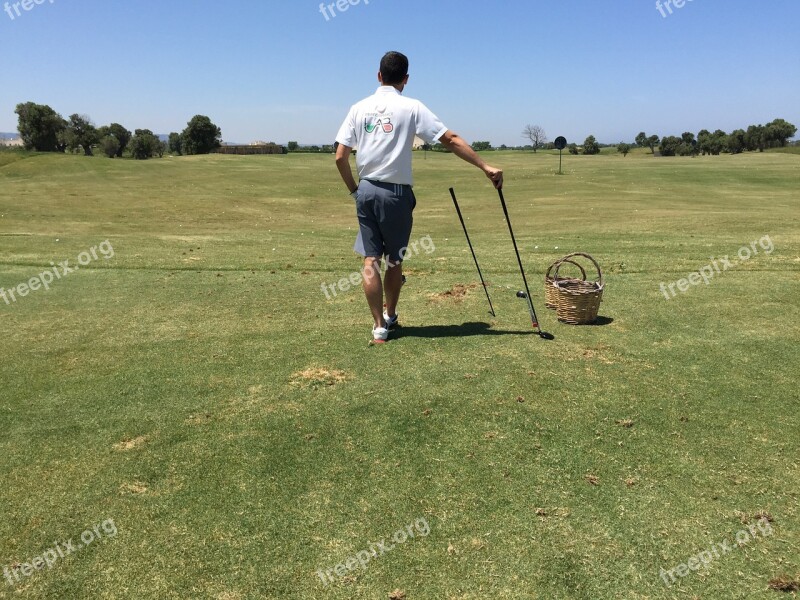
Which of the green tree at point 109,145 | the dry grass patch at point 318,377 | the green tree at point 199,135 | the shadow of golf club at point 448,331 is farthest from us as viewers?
the green tree at point 199,135

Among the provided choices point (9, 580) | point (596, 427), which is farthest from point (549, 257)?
point (9, 580)

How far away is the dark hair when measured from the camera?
5.69 meters

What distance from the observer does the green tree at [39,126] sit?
75.8 metres

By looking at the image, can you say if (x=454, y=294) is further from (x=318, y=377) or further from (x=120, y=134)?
(x=120, y=134)

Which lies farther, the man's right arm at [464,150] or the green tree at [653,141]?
the green tree at [653,141]

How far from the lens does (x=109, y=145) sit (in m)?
93.0

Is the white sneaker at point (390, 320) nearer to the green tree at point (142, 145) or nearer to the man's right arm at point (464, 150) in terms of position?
the man's right arm at point (464, 150)

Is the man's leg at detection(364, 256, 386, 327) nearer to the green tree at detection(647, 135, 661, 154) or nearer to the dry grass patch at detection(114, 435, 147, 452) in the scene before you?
the dry grass patch at detection(114, 435, 147, 452)

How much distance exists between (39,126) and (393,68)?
3513 inches

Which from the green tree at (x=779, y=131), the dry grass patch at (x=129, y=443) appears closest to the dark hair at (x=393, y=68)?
the dry grass patch at (x=129, y=443)

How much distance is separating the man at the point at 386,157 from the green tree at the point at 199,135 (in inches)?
4531

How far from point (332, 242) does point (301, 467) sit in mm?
11279

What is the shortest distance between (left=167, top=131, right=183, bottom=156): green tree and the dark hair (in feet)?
401

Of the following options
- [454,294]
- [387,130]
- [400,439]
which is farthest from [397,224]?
[400,439]
